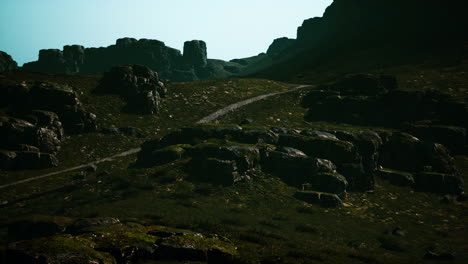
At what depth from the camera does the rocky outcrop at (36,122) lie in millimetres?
58719

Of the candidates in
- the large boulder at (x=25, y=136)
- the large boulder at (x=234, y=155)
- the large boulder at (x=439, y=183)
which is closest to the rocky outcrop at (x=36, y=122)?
the large boulder at (x=25, y=136)

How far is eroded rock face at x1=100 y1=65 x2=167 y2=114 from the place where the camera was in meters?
87.3

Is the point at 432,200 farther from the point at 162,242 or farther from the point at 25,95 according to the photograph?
the point at 25,95

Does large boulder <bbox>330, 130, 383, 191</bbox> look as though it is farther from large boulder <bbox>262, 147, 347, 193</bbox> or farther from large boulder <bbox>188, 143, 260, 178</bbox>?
large boulder <bbox>188, 143, 260, 178</bbox>

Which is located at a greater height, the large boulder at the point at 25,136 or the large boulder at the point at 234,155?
the large boulder at the point at 25,136

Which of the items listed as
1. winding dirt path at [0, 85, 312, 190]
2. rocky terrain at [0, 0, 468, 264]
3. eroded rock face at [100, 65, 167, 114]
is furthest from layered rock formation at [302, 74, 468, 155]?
eroded rock face at [100, 65, 167, 114]

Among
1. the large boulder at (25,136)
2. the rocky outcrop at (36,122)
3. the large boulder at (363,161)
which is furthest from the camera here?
the large boulder at (25,136)

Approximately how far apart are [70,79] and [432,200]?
3410 inches

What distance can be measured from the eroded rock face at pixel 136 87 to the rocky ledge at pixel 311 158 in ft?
89.1

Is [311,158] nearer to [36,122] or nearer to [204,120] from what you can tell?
[204,120]

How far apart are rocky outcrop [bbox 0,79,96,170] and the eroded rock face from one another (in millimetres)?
14062

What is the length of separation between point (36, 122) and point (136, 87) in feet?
101

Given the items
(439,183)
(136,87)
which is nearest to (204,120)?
(136,87)

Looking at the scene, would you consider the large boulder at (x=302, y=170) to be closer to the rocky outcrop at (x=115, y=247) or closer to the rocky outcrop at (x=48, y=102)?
the rocky outcrop at (x=115, y=247)
